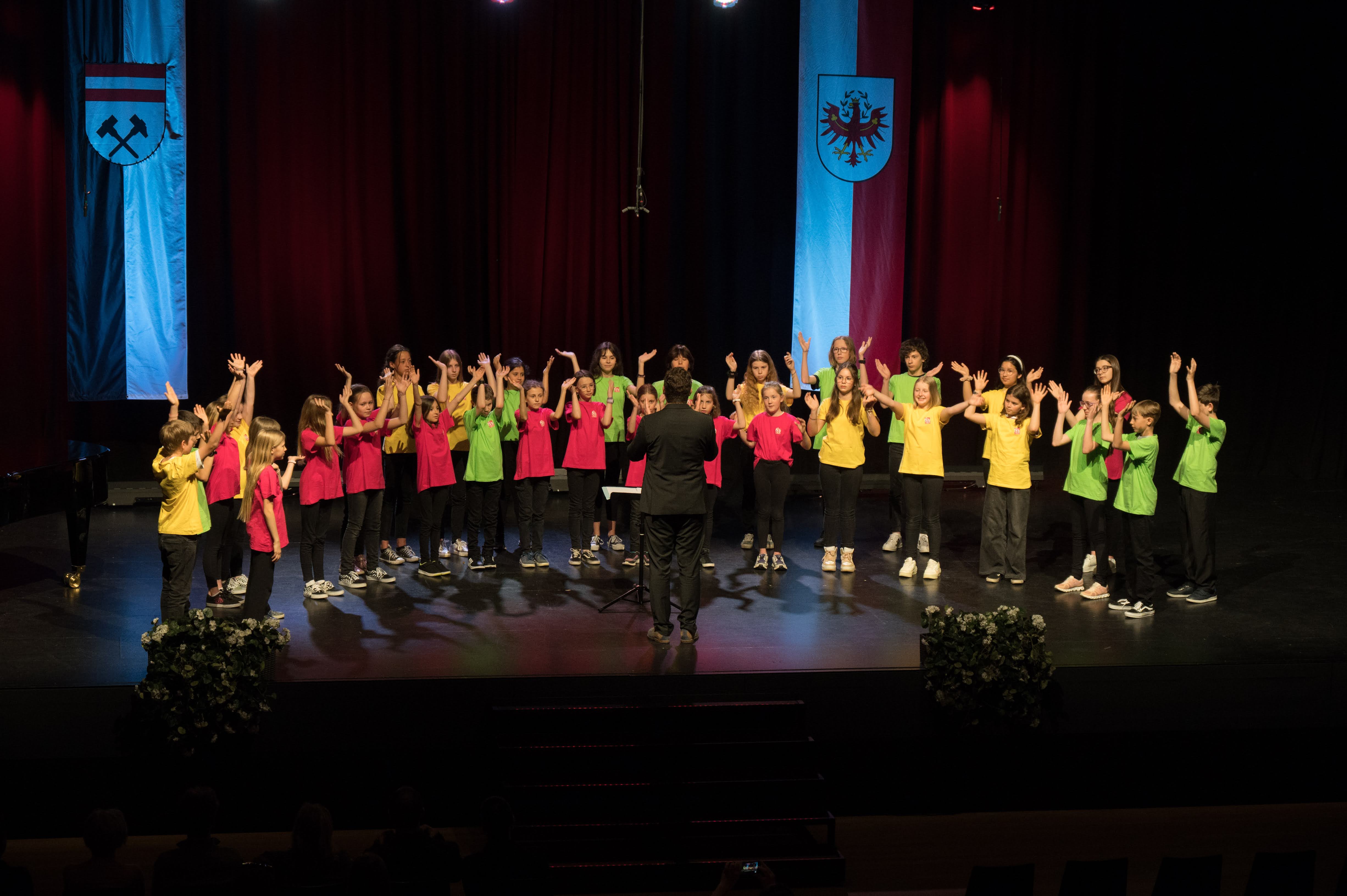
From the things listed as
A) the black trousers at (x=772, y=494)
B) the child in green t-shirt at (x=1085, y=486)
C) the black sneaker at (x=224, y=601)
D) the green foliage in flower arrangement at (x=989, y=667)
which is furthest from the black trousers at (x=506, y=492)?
the child in green t-shirt at (x=1085, y=486)

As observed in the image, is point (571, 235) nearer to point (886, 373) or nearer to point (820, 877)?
point (886, 373)

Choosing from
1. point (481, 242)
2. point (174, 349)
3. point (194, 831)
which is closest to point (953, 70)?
point (481, 242)

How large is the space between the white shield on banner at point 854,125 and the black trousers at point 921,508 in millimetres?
4270

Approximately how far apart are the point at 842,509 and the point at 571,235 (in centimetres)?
436

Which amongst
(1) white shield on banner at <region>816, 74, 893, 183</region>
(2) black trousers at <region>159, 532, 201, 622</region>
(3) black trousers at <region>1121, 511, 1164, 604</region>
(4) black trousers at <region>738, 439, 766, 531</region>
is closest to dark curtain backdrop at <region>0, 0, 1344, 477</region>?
(1) white shield on banner at <region>816, 74, 893, 183</region>

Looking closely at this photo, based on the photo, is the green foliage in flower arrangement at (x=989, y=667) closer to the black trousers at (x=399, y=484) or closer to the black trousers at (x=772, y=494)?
the black trousers at (x=772, y=494)

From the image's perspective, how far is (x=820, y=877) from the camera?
15.3 feet

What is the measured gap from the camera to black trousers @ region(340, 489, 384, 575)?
688 centimetres

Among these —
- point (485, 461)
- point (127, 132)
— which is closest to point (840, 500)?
point (485, 461)

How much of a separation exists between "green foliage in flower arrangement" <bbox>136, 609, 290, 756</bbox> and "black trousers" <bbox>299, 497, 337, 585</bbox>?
1.65 metres

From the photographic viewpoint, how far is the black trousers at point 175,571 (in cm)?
575

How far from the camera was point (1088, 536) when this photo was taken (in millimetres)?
7086

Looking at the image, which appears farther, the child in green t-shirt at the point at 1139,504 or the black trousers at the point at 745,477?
the black trousers at the point at 745,477

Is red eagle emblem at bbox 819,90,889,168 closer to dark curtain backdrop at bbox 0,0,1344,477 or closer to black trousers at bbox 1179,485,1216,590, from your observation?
dark curtain backdrop at bbox 0,0,1344,477
